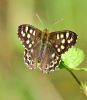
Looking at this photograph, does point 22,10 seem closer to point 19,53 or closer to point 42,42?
point 19,53

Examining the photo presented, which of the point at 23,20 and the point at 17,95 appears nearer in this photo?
the point at 17,95

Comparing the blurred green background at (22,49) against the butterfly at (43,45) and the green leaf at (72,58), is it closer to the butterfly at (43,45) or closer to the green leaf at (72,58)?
the butterfly at (43,45)

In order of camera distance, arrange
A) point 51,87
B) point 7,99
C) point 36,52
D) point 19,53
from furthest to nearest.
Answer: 1. point 19,53
2. point 51,87
3. point 7,99
4. point 36,52

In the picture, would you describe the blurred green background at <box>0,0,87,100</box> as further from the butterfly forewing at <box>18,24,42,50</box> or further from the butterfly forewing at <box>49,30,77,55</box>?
the butterfly forewing at <box>49,30,77,55</box>

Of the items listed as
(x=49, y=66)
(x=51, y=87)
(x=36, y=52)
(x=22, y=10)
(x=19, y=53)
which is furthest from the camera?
(x=22, y=10)

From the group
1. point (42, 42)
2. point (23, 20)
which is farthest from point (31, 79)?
point (42, 42)

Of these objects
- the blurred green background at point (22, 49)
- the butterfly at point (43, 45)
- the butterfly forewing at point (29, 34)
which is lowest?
the blurred green background at point (22, 49)

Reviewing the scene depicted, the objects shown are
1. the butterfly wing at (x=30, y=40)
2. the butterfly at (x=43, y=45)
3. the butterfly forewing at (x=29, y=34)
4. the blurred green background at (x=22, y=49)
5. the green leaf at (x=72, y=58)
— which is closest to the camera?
the green leaf at (x=72, y=58)

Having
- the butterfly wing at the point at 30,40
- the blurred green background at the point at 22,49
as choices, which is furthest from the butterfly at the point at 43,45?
the blurred green background at the point at 22,49
